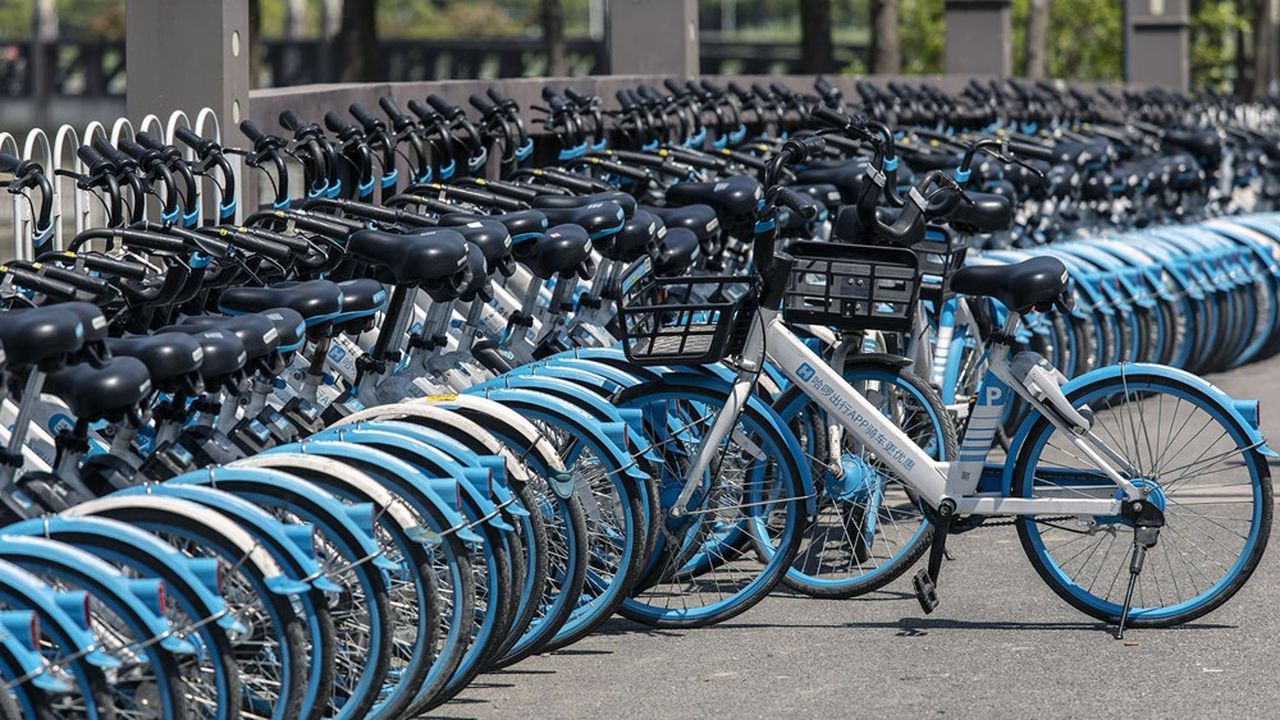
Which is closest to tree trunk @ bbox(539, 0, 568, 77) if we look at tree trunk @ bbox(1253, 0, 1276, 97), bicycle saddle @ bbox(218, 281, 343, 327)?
tree trunk @ bbox(1253, 0, 1276, 97)

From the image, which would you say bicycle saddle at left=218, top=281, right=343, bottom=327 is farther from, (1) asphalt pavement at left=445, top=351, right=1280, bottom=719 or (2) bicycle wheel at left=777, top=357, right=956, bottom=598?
(2) bicycle wheel at left=777, top=357, right=956, bottom=598

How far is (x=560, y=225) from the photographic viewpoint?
22.2ft

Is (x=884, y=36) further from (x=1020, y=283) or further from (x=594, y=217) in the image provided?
(x=1020, y=283)

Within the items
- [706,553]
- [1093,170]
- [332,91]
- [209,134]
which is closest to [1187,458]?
[706,553]

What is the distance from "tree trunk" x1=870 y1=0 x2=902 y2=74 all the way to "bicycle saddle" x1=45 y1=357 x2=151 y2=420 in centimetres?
1973

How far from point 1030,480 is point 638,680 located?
4.07ft

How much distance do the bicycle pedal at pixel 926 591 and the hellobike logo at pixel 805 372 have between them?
0.65 metres

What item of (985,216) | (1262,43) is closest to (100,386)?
(985,216)

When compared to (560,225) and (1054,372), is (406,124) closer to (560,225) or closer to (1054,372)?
(560,225)

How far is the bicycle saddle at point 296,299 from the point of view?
5.56 m

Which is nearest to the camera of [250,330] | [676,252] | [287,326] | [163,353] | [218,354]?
[163,353]

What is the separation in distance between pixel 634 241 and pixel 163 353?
8.35 feet

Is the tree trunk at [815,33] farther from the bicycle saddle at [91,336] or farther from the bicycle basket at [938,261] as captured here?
the bicycle saddle at [91,336]

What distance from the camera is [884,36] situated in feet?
78.8
